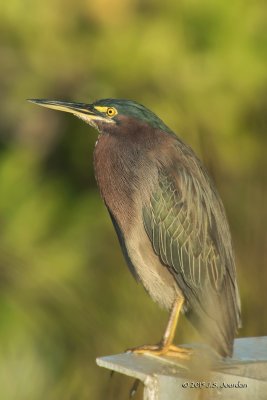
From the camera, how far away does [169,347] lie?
117 inches

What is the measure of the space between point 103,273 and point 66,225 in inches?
46.3

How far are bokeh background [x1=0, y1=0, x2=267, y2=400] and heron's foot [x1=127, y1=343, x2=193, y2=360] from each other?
0.04 metres

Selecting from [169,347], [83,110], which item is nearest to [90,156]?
[83,110]

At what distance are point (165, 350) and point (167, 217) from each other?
44 cm

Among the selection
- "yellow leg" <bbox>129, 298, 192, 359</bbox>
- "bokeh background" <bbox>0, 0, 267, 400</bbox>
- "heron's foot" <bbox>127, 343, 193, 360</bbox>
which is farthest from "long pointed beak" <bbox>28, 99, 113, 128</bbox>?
"heron's foot" <bbox>127, 343, 193, 360</bbox>

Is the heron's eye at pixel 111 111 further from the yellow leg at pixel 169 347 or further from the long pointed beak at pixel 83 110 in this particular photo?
the yellow leg at pixel 169 347

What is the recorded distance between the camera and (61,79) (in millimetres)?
6172

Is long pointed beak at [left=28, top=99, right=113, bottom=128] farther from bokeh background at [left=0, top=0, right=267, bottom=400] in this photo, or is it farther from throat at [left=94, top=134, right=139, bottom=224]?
bokeh background at [left=0, top=0, right=267, bottom=400]

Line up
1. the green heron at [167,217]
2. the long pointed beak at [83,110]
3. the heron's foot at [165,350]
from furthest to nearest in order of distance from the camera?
1. the long pointed beak at [83,110]
2. the green heron at [167,217]
3. the heron's foot at [165,350]

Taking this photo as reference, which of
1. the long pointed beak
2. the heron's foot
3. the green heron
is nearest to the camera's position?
the heron's foot

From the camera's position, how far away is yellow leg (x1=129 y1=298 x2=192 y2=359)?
2877 millimetres

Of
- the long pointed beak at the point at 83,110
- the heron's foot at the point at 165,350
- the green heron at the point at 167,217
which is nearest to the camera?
the heron's foot at the point at 165,350

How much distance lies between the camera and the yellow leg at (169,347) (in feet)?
9.44

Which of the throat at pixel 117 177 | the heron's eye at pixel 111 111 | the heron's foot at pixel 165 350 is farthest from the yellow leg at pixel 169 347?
the heron's eye at pixel 111 111
